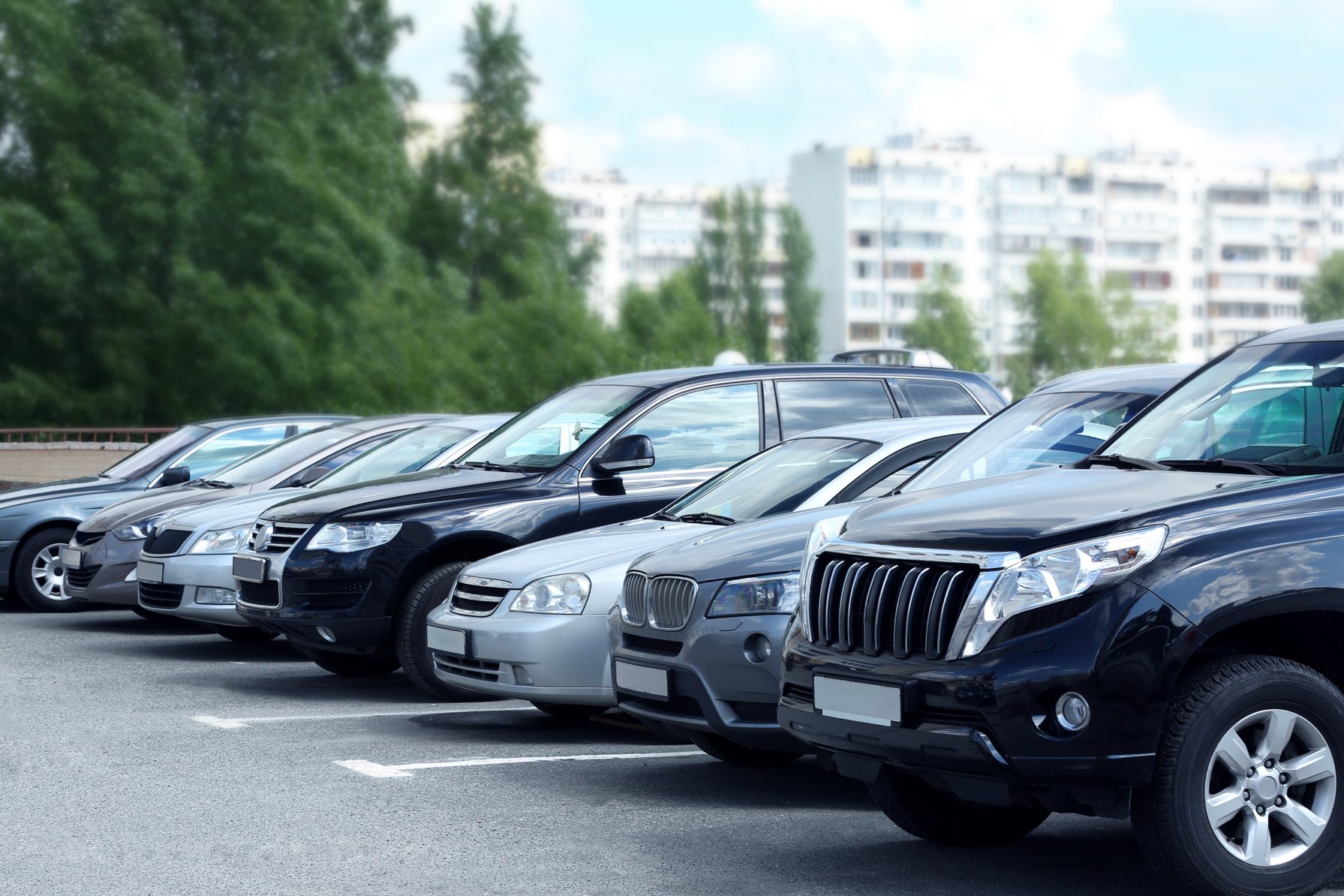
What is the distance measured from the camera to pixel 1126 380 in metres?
8.71

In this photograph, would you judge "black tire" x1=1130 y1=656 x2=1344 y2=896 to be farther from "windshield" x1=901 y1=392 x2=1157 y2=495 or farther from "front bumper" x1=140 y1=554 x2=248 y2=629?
"front bumper" x1=140 y1=554 x2=248 y2=629

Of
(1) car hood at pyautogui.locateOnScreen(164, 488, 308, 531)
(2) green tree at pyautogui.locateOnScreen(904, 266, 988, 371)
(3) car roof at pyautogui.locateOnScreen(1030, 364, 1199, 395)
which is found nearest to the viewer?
(3) car roof at pyautogui.locateOnScreen(1030, 364, 1199, 395)

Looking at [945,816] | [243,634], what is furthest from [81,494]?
[945,816]

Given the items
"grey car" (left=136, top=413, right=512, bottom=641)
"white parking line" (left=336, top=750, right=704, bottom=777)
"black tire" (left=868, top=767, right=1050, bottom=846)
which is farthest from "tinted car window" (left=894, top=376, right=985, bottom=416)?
"black tire" (left=868, top=767, right=1050, bottom=846)

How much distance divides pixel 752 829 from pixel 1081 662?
2.07 meters

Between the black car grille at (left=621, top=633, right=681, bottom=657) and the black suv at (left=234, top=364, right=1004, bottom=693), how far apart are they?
8.11 ft

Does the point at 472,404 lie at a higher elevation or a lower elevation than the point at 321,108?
lower

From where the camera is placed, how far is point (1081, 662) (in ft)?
16.5

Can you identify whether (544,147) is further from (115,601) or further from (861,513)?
(861,513)

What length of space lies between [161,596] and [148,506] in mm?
1856

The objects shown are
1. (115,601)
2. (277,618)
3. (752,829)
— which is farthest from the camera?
(115,601)

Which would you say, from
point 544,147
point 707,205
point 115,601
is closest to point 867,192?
point 707,205

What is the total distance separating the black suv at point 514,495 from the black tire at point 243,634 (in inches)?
81.8

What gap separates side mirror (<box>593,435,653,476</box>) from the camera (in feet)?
32.4
